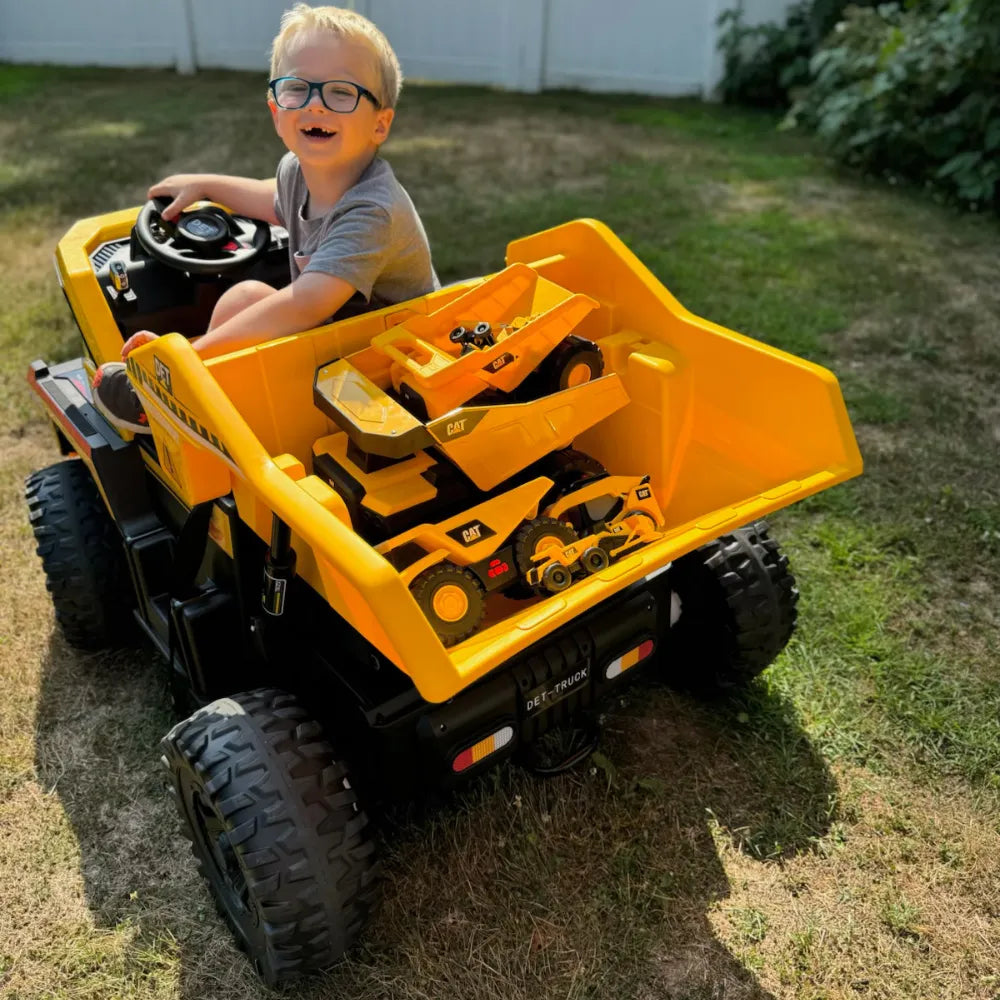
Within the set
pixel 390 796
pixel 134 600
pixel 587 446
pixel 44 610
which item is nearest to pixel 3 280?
pixel 44 610

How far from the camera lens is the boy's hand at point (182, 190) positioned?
2.38m

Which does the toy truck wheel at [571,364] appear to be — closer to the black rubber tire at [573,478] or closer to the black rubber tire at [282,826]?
the black rubber tire at [573,478]

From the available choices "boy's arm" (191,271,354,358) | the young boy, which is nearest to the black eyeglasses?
the young boy

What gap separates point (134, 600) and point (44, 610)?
1.31 feet

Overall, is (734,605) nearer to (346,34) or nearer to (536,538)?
(536,538)

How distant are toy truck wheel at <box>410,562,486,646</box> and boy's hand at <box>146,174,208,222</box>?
1.22 meters

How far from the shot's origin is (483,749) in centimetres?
179

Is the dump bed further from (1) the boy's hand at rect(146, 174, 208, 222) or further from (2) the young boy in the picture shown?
(1) the boy's hand at rect(146, 174, 208, 222)

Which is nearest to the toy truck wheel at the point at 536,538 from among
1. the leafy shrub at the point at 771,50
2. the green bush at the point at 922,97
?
the green bush at the point at 922,97

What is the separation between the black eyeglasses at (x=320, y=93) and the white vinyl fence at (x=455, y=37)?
284 inches

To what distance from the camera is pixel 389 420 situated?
1.76 metres

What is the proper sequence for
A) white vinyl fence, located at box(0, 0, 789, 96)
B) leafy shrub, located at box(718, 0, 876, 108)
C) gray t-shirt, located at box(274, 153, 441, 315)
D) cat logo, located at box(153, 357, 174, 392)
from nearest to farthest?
cat logo, located at box(153, 357, 174, 392) < gray t-shirt, located at box(274, 153, 441, 315) < leafy shrub, located at box(718, 0, 876, 108) < white vinyl fence, located at box(0, 0, 789, 96)

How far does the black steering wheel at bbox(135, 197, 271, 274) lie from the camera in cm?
222

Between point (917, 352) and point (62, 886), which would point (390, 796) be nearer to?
point (62, 886)
